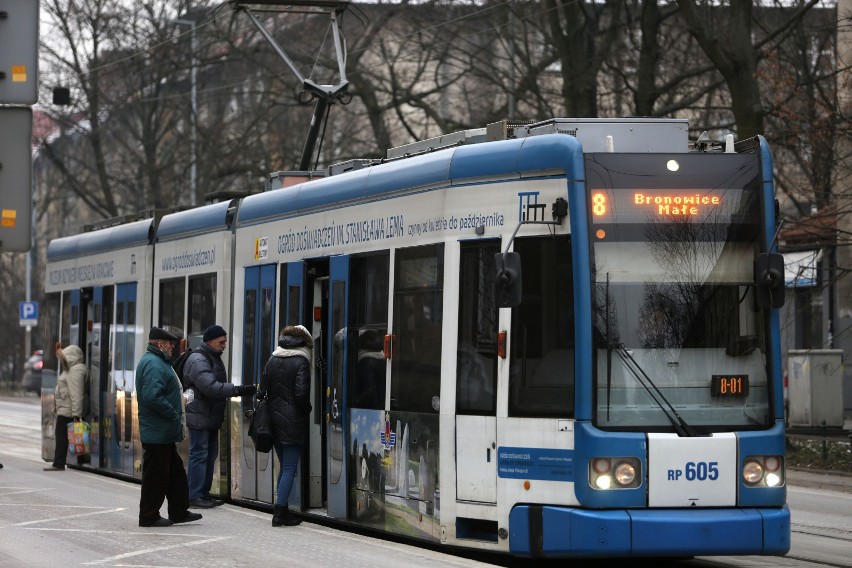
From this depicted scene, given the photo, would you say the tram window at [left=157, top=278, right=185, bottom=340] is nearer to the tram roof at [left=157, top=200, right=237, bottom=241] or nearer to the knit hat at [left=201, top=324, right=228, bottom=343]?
the tram roof at [left=157, top=200, right=237, bottom=241]

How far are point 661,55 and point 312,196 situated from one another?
1476 centimetres

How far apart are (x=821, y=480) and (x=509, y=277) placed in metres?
10.7

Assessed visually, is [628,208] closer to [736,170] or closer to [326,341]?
[736,170]

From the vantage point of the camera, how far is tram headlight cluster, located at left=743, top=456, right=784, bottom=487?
10.0 m

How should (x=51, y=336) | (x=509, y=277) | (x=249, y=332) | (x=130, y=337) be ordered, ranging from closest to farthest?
(x=509, y=277)
(x=249, y=332)
(x=130, y=337)
(x=51, y=336)

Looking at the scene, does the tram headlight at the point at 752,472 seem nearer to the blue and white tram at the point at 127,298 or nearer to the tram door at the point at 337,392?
the tram door at the point at 337,392

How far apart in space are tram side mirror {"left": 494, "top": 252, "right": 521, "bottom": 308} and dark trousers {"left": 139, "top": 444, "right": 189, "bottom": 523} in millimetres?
3546

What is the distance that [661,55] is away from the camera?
27094mm

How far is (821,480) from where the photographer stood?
19312mm

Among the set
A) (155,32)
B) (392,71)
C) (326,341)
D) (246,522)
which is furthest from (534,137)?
(155,32)

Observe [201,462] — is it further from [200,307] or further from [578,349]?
[578,349]

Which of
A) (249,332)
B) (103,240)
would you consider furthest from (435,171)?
(103,240)

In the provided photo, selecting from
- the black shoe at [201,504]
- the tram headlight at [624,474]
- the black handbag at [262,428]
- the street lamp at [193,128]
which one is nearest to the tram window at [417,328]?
the black handbag at [262,428]

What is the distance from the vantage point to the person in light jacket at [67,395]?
19500mm
